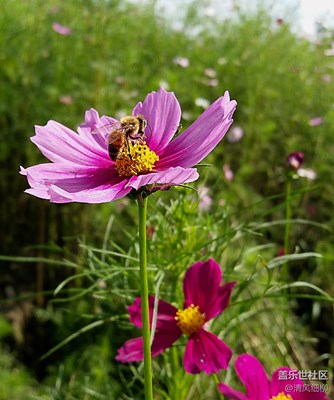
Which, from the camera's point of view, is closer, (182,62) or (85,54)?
(182,62)

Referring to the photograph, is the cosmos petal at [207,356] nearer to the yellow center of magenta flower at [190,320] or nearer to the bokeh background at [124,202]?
the yellow center of magenta flower at [190,320]


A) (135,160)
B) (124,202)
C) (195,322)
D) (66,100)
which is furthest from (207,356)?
(66,100)

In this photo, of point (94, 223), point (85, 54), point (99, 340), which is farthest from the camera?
point (85, 54)

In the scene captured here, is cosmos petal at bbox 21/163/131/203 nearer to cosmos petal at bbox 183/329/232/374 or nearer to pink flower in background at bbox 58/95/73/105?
cosmos petal at bbox 183/329/232/374

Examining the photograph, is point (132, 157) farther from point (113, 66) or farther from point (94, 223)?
point (113, 66)

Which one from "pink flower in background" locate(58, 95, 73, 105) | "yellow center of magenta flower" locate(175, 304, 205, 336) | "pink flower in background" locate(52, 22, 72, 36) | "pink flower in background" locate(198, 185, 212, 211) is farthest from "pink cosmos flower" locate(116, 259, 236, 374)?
"pink flower in background" locate(52, 22, 72, 36)

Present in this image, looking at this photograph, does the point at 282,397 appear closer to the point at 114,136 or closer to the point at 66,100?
the point at 114,136

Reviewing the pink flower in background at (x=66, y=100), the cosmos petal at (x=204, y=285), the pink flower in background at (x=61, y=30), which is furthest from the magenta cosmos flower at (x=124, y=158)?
the pink flower in background at (x=61, y=30)

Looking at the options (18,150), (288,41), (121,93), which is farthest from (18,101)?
(288,41)
